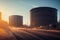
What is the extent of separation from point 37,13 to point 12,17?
32.6 metres

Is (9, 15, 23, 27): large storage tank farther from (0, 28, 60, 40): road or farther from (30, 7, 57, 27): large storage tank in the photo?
(0, 28, 60, 40): road

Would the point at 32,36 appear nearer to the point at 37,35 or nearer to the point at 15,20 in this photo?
the point at 37,35

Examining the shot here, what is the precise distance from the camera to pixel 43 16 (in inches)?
4252

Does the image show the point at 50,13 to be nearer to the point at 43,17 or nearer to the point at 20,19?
the point at 43,17

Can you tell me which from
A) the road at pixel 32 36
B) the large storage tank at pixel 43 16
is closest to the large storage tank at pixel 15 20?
the large storage tank at pixel 43 16

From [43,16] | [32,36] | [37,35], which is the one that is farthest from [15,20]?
[32,36]

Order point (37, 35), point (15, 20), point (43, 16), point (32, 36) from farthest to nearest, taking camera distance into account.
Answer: point (15, 20), point (43, 16), point (37, 35), point (32, 36)

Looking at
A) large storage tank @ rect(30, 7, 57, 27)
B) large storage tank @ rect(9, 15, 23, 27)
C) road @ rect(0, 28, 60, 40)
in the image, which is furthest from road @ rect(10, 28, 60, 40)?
large storage tank @ rect(9, 15, 23, 27)

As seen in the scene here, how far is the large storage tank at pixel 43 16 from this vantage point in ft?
351

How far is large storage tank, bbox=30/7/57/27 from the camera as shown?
4211 inches

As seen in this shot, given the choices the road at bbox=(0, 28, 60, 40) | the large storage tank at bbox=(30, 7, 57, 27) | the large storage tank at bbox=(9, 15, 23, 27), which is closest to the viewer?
the road at bbox=(0, 28, 60, 40)

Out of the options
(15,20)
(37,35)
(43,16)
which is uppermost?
(43,16)

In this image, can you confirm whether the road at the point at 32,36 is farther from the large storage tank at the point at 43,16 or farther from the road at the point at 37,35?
the large storage tank at the point at 43,16

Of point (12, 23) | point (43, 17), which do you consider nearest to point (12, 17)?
point (12, 23)
